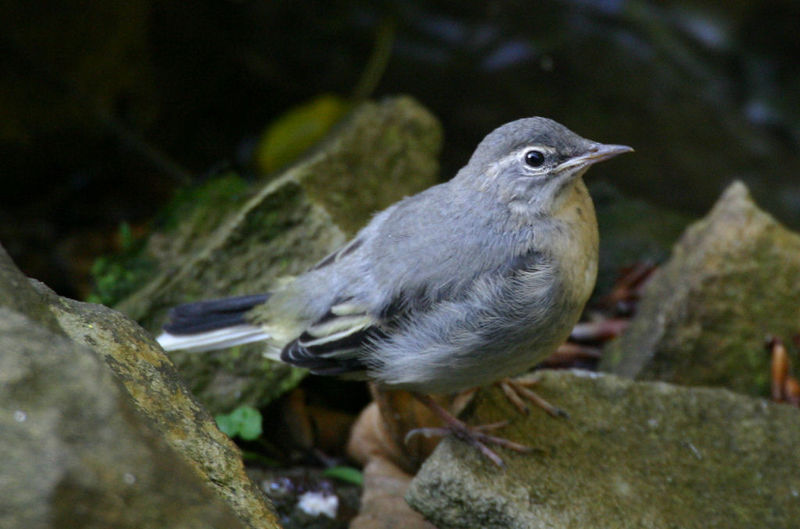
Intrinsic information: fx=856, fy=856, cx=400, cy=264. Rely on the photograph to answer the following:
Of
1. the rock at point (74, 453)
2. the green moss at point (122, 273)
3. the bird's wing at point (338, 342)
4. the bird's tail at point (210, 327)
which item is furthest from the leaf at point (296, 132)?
the rock at point (74, 453)

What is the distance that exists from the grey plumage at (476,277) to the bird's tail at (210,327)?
0.44 metres

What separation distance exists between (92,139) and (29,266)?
133 cm

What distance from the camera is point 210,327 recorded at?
15.4 ft

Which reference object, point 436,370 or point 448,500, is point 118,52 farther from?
point 448,500

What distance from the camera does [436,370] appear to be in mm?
4055

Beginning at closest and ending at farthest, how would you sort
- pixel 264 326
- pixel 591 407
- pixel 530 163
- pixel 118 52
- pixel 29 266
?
1. pixel 530 163
2. pixel 591 407
3. pixel 264 326
4. pixel 29 266
5. pixel 118 52

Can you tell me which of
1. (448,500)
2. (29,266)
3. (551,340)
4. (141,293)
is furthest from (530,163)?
(29,266)

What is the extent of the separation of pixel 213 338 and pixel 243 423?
50 cm

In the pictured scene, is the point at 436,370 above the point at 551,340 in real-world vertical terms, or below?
below

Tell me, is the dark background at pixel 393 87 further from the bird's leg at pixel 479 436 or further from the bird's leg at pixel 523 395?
the bird's leg at pixel 479 436

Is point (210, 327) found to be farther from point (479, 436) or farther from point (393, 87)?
point (393, 87)

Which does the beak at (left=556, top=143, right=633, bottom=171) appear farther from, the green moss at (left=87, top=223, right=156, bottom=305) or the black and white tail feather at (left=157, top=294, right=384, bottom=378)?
the green moss at (left=87, top=223, right=156, bottom=305)

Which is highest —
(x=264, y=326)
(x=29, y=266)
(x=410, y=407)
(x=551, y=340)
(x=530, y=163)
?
(x=530, y=163)

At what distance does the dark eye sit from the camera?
3957 mm
